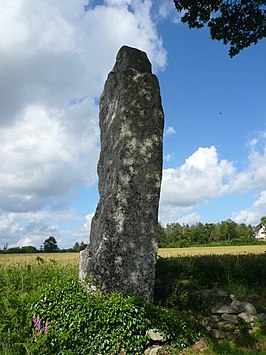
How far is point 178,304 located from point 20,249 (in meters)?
47.8

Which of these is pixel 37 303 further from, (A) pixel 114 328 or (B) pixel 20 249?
(B) pixel 20 249

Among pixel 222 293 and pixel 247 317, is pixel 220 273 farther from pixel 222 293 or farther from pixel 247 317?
pixel 247 317

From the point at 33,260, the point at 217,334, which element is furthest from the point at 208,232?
the point at 217,334

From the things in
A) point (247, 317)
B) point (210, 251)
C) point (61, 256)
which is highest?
point (210, 251)

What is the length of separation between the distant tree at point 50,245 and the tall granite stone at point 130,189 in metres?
51.5

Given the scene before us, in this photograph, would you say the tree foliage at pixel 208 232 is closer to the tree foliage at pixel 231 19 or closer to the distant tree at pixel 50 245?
the distant tree at pixel 50 245

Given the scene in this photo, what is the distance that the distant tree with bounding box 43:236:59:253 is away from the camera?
5884 centimetres

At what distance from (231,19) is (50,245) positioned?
5112 cm

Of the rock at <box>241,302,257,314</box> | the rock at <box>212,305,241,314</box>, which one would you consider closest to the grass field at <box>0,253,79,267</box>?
the rock at <box>212,305,241,314</box>

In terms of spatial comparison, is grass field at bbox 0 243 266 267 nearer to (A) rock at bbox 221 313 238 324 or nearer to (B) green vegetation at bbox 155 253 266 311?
(B) green vegetation at bbox 155 253 266 311

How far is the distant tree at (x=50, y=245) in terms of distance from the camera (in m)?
58.8

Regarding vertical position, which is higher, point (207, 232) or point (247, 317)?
point (207, 232)

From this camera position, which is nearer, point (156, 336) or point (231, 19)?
point (156, 336)

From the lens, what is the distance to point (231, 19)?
1353cm
